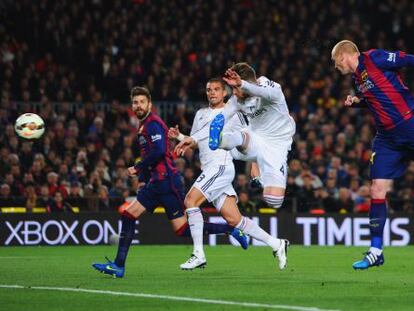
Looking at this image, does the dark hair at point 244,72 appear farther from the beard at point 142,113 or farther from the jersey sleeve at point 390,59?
the jersey sleeve at point 390,59

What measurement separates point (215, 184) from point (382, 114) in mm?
3455

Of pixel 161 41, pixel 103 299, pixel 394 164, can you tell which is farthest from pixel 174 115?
pixel 103 299

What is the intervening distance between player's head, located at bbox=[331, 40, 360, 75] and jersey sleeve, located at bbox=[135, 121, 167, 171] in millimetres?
2352

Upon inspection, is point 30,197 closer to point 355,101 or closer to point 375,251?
point 355,101

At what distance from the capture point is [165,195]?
43.2ft

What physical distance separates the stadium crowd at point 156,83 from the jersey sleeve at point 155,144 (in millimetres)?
9043

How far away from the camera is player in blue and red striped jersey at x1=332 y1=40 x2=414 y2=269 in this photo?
11336 millimetres

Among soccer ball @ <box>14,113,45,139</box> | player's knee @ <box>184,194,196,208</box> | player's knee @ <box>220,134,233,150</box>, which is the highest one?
player's knee @ <box>220,134,233,150</box>

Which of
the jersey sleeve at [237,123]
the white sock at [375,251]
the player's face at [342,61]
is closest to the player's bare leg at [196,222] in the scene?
the jersey sleeve at [237,123]

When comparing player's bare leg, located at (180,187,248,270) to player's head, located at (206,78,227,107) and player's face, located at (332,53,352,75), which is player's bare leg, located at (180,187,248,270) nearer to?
player's head, located at (206,78,227,107)

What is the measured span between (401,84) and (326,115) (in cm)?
1579

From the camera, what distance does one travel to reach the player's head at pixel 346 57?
37.7ft

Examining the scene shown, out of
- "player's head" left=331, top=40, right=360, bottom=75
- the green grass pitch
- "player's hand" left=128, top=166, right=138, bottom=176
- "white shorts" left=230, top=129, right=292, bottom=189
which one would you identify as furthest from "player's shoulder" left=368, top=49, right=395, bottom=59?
"player's hand" left=128, top=166, right=138, bottom=176

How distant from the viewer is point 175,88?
26.4m
